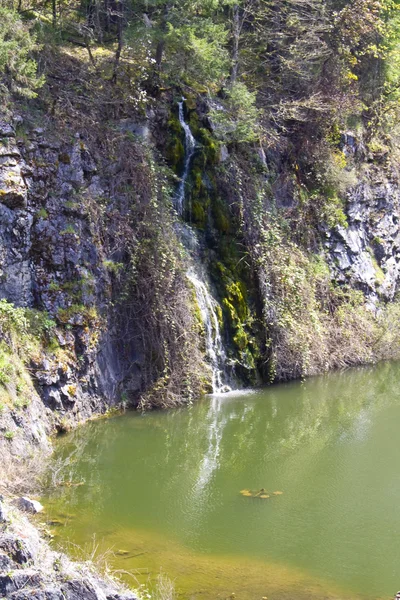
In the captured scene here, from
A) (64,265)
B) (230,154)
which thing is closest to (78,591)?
(64,265)

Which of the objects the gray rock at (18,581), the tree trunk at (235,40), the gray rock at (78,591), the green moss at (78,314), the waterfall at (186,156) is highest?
the tree trunk at (235,40)

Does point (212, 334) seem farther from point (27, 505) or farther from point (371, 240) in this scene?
point (371, 240)

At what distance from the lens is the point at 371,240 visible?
73.8 feet

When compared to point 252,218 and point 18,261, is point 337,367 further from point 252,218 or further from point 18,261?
point 18,261

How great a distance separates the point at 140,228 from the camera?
15062mm

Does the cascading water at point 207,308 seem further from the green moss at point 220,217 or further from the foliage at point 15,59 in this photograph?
the foliage at point 15,59

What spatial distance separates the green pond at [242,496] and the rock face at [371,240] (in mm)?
5714

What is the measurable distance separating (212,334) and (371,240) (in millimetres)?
8676

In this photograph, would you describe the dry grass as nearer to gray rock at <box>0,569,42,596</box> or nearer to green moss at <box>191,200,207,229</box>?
gray rock at <box>0,569,42,596</box>

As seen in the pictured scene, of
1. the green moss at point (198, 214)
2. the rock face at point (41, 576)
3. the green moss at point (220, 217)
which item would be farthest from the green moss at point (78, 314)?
the rock face at point (41, 576)

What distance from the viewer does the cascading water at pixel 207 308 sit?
1582 cm

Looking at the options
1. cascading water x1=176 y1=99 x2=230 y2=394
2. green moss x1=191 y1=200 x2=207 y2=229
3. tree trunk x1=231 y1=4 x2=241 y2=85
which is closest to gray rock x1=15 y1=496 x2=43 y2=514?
cascading water x1=176 y1=99 x2=230 y2=394

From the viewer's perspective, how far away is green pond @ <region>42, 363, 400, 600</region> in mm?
8047

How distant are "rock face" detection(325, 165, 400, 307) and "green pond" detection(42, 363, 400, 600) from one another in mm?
5714
